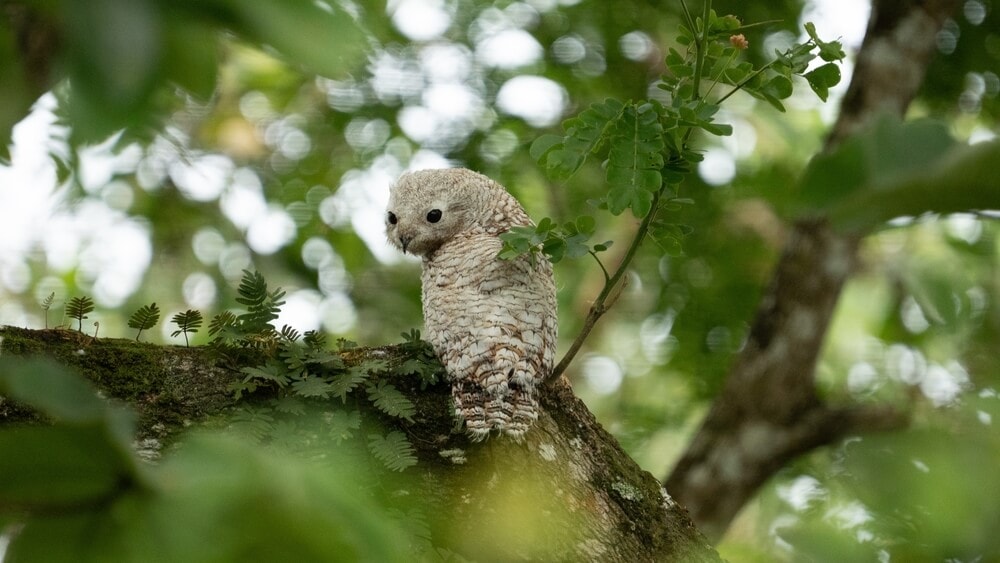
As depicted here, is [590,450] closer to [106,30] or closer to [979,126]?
[106,30]

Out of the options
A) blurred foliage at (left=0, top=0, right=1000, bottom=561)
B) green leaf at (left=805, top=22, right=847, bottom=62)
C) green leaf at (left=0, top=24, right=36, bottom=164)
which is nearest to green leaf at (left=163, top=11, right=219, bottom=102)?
green leaf at (left=0, top=24, right=36, bottom=164)

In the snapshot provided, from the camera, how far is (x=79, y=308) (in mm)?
2438

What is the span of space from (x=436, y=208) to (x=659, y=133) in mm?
894

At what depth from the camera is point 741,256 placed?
6613mm

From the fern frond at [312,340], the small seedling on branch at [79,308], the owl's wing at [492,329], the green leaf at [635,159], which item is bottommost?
the small seedling on branch at [79,308]

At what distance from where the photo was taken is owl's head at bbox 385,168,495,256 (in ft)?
9.61

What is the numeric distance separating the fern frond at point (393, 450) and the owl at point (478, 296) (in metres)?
0.18

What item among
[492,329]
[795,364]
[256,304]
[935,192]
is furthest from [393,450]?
[795,364]

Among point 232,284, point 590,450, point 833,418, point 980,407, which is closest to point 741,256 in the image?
point 833,418

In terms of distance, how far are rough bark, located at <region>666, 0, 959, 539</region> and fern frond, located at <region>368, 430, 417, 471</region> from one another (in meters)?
3.07

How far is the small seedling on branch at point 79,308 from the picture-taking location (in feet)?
7.97

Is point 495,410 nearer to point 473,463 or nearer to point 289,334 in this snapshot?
point 473,463

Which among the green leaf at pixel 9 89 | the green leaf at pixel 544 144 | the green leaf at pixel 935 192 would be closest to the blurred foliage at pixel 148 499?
the green leaf at pixel 9 89

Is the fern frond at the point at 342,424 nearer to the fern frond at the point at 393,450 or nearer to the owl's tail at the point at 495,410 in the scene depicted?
the fern frond at the point at 393,450
